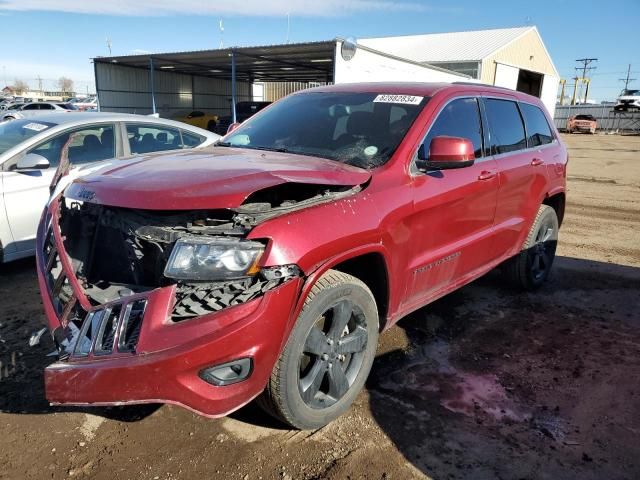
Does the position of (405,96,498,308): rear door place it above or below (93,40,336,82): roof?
below

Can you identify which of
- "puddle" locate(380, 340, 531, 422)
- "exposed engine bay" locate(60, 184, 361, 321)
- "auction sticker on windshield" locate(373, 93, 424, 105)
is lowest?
"puddle" locate(380, 340, 531, 422)

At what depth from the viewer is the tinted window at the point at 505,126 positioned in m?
4.13

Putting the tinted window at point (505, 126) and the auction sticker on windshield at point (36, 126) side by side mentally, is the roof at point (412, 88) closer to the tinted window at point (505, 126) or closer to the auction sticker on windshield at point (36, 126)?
the tinted window at point (505, 126)

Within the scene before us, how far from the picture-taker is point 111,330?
2238 mm

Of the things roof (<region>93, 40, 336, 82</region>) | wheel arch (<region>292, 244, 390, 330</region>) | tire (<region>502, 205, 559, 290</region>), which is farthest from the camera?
roof (<region>93, 40, 336, 82</region>)

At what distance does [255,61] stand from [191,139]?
18547 mm

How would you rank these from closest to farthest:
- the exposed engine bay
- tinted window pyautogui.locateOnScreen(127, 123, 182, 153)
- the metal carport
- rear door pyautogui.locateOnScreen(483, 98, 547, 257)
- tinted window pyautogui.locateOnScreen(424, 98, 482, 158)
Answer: the exposed engine bay → tinted window pyautogui.locateOnScreen(424, 98, 482, 158) → rear door pyautogui.locateOnScreen(483, 98, 547, 257) → tinted window pyautogui.locateOnScreen(127, 123, 182, 153) → the metal carport

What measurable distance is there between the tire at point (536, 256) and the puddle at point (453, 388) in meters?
1.71

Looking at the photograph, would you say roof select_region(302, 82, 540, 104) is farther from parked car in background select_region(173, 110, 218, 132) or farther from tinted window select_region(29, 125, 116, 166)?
parked car in background select_region(173, 110, 218, 132)

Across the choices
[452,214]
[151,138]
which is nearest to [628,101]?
[151,138]

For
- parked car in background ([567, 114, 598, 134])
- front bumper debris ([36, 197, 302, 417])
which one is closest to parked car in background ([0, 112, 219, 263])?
front bumper debris ([36, 197, 302, 417])

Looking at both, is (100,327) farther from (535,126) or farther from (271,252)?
(535,126)

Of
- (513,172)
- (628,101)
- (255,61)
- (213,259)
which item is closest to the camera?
(213,259)

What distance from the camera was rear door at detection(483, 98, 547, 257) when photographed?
4.12m
